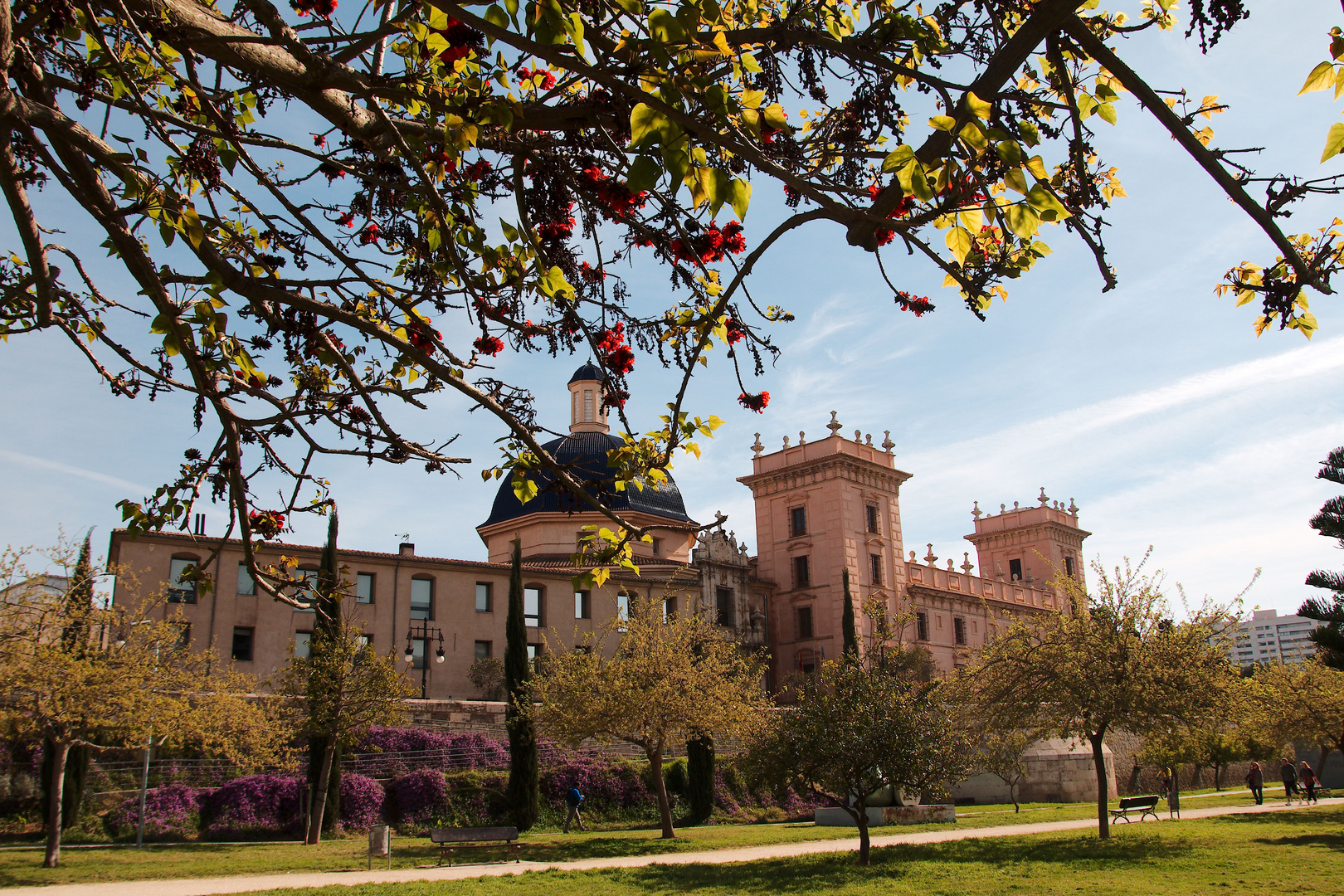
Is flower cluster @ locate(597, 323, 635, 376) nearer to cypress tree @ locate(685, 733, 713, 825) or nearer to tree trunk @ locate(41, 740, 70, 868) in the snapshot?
tree trunk @ locate(41, 740, 70, 868)

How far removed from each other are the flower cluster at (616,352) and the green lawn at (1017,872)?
32.5ft

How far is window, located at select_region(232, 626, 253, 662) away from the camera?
99.3 feet

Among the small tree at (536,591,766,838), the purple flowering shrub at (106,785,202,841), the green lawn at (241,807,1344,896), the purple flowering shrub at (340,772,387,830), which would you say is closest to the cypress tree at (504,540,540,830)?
the small tree at (536,591,766,838)

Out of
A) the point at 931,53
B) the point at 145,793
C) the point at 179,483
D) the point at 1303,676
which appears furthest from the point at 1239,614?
the point at 145,793

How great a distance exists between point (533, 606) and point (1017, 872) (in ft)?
83.3

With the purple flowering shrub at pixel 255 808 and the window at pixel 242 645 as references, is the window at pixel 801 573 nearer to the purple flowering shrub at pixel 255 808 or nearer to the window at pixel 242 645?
the window at pixel 242 645

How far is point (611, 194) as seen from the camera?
14.4 ft

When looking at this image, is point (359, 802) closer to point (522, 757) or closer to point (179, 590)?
point (522, 757)

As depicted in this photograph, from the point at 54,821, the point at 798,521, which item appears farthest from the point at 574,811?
the point at 798,521

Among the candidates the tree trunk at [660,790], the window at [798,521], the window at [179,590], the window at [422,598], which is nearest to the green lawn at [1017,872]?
the tree trunk at [660,790]

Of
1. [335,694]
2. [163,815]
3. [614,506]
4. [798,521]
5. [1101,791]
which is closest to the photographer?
[1101,791]

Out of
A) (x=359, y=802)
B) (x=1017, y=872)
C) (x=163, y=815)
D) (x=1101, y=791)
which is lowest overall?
(x=1017, y=872)

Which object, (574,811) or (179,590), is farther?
(179,590)

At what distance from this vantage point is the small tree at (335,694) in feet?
71.5
